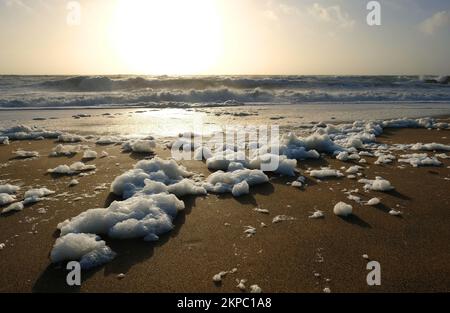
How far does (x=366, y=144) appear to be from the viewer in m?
7.29

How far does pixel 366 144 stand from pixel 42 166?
20.2ft

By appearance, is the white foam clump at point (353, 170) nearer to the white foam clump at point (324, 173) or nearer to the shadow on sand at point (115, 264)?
the white foam clump at point (324, 173)

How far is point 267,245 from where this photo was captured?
317cm

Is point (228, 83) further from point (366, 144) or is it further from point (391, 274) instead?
point (391, 274)

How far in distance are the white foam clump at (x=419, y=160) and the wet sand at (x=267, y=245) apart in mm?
1013

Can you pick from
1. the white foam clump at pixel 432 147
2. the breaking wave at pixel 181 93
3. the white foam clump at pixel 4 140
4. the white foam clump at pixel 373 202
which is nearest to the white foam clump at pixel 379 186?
the white foam clump at pixel 373 202

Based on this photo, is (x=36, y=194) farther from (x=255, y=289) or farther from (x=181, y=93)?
(x=181, y=93)

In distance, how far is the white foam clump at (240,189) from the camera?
4.34 meters

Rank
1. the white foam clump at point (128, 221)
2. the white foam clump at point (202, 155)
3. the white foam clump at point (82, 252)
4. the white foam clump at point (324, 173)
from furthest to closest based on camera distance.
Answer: the white foam clump at point (202, 155)
the white foam clump at point (324, 173)
the white foam clump at point (128, 221)
the white foam clump at point (82, 252)

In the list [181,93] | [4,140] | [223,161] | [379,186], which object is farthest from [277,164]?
[181,93]

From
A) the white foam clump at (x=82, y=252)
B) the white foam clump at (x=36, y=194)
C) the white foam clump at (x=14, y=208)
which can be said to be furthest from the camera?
the white foam clump at (x=36, y=194)

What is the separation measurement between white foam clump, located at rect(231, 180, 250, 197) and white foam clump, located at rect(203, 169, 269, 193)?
110 millimetres

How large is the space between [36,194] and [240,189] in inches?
99.7

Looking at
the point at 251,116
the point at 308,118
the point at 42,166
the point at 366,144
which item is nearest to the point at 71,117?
the point at 251,116
